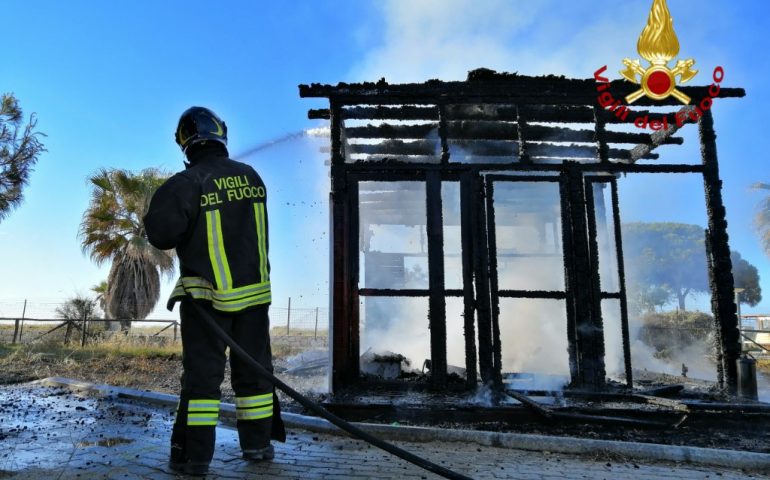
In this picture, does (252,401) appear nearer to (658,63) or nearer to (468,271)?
(468,271)

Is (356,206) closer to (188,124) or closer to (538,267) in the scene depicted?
(188,124)

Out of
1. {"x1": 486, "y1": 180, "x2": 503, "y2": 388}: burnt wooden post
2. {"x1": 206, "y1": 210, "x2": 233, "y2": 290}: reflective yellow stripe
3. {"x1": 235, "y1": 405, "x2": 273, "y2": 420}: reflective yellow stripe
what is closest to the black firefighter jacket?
{"x1": 206, "y1": 210, "x2": 233, "y2": 290}: reflective yellow stripe

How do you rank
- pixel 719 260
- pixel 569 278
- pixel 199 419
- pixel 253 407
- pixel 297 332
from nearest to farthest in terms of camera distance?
pixel 199 419, pixel 253 407, pixel 569 278, pixel 719 260, pixel 297 332

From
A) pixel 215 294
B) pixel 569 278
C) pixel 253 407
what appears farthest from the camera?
pixel 569 278

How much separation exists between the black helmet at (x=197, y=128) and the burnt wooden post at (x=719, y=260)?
6320 millimetres

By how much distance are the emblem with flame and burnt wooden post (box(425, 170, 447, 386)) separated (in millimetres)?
2944

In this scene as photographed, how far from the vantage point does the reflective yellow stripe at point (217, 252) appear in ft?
10.00

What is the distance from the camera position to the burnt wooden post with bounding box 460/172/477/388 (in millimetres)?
5875

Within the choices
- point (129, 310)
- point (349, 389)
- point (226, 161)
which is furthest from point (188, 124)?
point (129, 310)

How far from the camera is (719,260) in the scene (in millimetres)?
6574

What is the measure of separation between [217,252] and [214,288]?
0.73 feet

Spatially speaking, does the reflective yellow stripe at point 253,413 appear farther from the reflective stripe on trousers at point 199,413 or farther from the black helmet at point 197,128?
the black helmet at point 197,128

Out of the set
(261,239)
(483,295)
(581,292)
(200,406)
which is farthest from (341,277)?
(200,406)

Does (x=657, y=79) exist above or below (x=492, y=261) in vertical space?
Result: above
